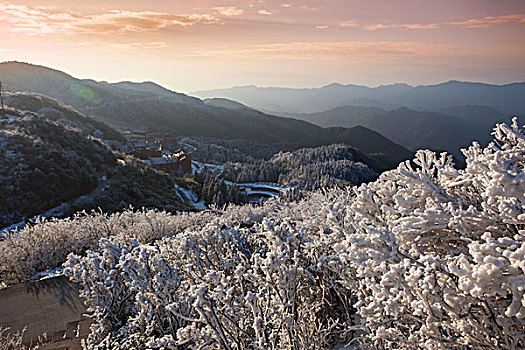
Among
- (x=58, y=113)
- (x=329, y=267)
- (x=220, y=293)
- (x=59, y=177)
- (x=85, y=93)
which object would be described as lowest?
(x=59, y=177)

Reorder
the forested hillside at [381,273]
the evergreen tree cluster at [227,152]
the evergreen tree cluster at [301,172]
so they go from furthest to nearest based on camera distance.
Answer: the evergreen tree cluster at [227,152]
the evergreen tree cluster at [301,172]
the forested hillside at [381,273]

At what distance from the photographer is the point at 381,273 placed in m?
2.73

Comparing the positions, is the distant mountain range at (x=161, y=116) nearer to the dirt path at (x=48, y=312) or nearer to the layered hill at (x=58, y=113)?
the layered hill at (x=58, y=113)

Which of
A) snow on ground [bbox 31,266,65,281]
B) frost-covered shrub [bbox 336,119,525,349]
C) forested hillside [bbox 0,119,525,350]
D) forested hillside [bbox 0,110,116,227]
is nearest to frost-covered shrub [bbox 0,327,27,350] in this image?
forested hillside [bbox 0,119,525,350]

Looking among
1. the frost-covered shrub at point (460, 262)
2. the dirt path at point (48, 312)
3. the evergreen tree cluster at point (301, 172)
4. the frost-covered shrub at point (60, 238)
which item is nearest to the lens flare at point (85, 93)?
the evergreen tree cluster at point (301, 172)

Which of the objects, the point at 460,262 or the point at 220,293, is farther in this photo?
the point at 220,293

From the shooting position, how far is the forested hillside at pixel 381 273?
207 cm

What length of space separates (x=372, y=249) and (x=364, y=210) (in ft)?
3.55

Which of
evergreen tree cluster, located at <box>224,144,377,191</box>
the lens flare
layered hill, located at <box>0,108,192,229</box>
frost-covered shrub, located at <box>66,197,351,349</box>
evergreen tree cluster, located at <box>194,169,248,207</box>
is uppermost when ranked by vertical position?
the lens flare

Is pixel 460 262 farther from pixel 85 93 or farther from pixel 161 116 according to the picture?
pixel 85 93

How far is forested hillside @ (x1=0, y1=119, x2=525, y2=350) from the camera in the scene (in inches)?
81.5

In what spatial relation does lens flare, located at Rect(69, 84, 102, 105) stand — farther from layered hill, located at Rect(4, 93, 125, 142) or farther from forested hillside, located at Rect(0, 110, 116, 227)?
forested hillside, located at Rect(0, 110, 116, 227)

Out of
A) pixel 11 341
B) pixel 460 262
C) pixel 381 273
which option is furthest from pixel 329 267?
pixel 11 341

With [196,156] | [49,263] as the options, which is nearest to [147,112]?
[196,156]
